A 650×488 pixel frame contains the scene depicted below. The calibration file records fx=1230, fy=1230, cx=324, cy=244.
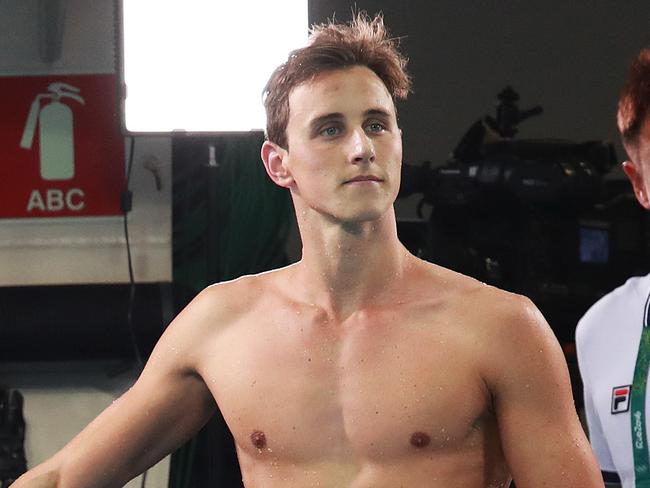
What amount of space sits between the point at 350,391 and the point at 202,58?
1203 mm

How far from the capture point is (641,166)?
4.79 ft

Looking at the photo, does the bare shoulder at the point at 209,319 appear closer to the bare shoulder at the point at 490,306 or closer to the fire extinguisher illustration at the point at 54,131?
the bare shoulder at the point at 490,306

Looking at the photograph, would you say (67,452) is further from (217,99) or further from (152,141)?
(152,141)

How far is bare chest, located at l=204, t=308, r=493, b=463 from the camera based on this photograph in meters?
1.40

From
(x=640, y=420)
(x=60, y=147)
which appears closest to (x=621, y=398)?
(x=640, y=420)

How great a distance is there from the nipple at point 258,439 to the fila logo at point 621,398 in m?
0.44

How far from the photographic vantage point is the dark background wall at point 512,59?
282cm

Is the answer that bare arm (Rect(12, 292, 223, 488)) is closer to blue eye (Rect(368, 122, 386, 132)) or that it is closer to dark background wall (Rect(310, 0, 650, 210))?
blue eye (Rect(368, 122, 386, 132))

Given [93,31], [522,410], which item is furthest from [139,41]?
[522,410]

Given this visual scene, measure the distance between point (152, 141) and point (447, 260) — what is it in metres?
0.74

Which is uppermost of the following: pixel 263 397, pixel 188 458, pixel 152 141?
pixel 152 141

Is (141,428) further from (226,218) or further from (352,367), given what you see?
A: (226,218)

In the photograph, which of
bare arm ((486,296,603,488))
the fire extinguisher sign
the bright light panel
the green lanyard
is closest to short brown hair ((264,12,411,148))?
bare arm ((486,296,603,488))

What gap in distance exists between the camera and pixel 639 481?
1496mm
